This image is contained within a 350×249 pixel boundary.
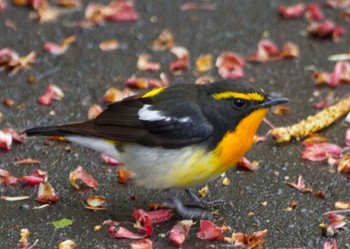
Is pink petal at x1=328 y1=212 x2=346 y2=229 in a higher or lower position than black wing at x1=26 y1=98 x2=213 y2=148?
lower

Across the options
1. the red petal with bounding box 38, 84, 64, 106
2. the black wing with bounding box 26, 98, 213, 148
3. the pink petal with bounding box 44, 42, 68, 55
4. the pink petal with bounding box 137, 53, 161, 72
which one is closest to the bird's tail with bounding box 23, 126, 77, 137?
the black wing with bounding box 26, 98, 213, 148

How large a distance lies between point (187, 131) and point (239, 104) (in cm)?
36

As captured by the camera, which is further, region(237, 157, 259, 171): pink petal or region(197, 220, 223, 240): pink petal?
region(237, 157, 259, 171): pink petal

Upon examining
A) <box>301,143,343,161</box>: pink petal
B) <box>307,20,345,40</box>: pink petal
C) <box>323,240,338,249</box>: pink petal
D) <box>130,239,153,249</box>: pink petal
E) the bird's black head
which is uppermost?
the bird's black head

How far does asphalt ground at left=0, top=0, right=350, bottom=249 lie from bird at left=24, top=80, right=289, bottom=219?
15.0 inches

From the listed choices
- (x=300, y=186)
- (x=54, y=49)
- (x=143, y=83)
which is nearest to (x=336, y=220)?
(x=300, y=186)

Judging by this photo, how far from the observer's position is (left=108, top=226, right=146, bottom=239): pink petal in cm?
→ 518

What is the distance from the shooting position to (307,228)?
5.26 m

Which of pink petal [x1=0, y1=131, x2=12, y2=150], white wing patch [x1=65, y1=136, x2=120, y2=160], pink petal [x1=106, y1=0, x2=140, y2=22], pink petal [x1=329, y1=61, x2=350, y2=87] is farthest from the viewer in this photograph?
pink petal [x1=106, y1=0, x2=140, y2=22]

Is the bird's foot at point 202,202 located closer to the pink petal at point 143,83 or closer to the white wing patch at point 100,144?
the white wing patch at point 100,144

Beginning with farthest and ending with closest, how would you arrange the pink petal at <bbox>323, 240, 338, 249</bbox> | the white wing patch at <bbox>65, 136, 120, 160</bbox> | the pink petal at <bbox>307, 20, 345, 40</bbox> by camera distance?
the pink petal at <bbox>307, 20, 345, 40</bbox>, the white wing patch at <bbox>65, 136, 120, 160</bbox>, the pink petal at <bbox>323, 240, 338, 249</bbox>

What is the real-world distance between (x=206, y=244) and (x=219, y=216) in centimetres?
37

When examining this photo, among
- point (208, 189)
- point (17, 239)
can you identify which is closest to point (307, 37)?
point (208, 189)

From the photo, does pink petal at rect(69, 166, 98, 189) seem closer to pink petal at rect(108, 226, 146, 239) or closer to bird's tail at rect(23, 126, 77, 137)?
bird's tail at rect(23, 126, 77, 137)
